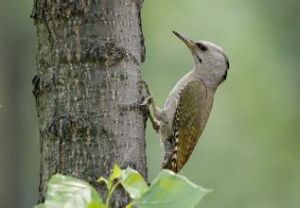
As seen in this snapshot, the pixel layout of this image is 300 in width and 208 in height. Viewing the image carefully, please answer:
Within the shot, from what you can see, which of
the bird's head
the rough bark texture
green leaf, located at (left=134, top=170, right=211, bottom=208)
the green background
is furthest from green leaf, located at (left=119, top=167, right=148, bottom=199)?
the green background

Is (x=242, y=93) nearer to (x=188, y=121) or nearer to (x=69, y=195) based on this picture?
(x=188, y=121)

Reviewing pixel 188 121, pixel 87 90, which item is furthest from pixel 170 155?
pixel 87 90

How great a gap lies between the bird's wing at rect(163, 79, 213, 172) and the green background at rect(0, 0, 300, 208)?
10216mm

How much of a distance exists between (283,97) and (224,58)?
1175 centimetres

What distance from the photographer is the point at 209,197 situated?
1806 centimetres

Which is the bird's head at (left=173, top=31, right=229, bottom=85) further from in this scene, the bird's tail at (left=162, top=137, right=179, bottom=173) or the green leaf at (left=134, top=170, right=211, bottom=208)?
the green leaf at (left=134, top=170, right=211, bottom=208)

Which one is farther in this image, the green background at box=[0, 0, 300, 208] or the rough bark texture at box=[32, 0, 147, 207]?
the green background at box=[0, 0, 300, 208]

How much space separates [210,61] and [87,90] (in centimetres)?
325

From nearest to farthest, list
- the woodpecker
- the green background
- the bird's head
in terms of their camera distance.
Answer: the woodpecker → the bird's head → the green background

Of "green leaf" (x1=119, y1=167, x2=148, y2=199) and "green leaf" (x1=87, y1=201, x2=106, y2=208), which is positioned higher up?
"green leaf" (x1=119, y1=167, x2=148, y2=199)

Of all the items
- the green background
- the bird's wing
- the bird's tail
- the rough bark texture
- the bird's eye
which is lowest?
the green background

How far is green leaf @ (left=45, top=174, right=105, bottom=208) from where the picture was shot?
2463 millimetres

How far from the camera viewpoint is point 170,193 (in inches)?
97.3

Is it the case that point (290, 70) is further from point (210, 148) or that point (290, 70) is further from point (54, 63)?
point (54, 63)
